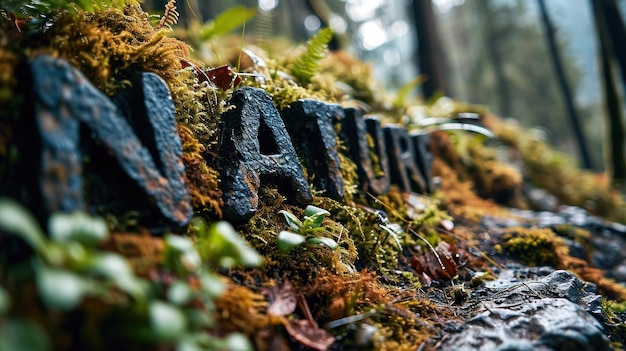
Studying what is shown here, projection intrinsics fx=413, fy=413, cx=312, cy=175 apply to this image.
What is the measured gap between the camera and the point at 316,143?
9.85 feet

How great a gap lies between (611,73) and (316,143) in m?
8.26

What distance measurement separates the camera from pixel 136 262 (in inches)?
59.1

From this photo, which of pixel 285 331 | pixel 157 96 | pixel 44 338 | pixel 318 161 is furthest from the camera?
pixel 318 161

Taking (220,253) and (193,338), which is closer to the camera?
(193,338)

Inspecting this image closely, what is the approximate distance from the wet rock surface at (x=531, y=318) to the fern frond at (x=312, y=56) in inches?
93.4

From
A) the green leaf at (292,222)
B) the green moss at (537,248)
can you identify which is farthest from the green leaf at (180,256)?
the green moss at (537,248)

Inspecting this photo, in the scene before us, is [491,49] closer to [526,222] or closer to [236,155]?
[526,222]

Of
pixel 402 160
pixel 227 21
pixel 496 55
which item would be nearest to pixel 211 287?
pixel 402 160

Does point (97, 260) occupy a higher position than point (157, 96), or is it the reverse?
point (157, 96)

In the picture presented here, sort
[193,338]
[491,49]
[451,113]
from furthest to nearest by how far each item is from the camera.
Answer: [491,49] < [451,113] < [193,338]

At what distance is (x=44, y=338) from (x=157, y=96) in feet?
4.06

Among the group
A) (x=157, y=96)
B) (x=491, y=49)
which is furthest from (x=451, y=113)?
(x=491, y=49)

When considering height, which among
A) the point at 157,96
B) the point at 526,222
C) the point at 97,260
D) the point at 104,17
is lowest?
the point at 526,222

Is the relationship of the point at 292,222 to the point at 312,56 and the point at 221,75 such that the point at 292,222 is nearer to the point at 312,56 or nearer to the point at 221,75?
the point at 221,75
